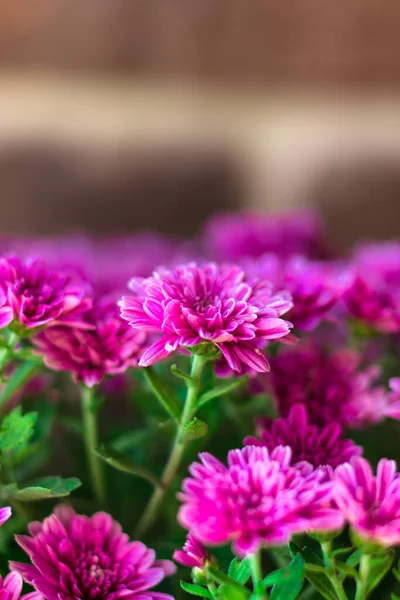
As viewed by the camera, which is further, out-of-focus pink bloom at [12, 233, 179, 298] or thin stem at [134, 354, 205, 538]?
out-of-focus pink bloom at [12, 233, 179, 298]

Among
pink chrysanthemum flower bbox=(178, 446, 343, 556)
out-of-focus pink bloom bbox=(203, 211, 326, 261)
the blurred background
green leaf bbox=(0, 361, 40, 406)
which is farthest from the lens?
the blurred background

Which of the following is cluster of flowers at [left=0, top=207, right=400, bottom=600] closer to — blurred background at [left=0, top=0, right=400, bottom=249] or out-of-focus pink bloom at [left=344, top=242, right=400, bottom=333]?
out-of-focus pink bloom at [left=344, top=242, right=400, bottom=333]

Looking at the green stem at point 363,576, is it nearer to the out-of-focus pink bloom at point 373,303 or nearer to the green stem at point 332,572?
the green stem at point 332,572

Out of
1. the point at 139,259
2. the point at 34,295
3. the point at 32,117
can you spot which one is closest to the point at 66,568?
the point at 34,295

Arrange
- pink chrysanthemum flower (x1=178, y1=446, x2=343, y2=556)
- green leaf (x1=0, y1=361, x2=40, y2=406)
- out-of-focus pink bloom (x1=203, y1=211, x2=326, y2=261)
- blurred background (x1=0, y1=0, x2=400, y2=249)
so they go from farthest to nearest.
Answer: blurred background (x1=0, y1=0, x2=400, y2=249), out-of-focus pink bloom (x1=203, y1=211, x2=326, y2=261), green leaf (x1=0, y1=361, x2=40, y2=406), pink chrysanthemum flower (x1=178, y1=446, x2=343, y2=556)

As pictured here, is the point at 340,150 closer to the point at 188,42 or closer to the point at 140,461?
the point at 188,42

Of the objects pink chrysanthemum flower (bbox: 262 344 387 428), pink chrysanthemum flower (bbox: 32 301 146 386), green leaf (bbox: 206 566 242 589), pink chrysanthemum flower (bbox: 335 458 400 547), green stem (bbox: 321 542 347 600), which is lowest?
green stem (bbox: 321 542 347 600)

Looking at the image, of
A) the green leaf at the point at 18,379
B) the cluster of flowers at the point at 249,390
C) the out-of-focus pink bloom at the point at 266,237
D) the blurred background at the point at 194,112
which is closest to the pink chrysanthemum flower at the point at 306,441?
the cluster of flowers at the point at 249,390

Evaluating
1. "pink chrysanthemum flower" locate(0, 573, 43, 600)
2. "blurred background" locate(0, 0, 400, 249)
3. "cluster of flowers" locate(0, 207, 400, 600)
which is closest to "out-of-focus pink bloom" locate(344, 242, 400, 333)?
"cluster of flowers" locate(0, 207, 400, 600)
